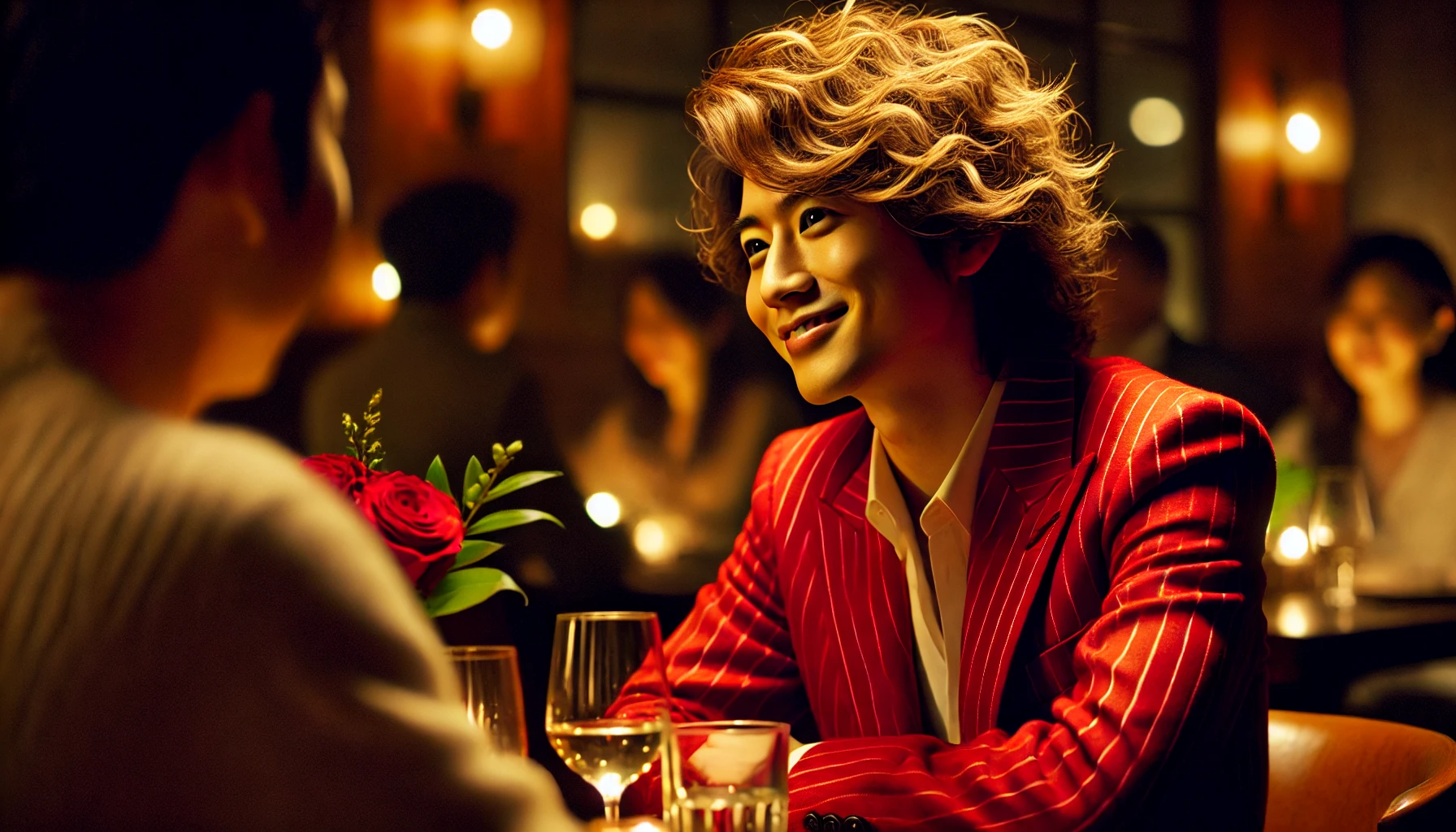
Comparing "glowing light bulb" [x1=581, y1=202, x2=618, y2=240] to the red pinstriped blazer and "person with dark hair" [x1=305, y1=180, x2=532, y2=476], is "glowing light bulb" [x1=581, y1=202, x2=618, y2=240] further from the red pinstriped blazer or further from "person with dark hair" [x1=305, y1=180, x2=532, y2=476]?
the red pinstriped blazer

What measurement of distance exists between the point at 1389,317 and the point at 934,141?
2.40 meters

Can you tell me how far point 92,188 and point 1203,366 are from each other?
9.84 ft

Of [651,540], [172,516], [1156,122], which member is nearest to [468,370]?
[651,540]

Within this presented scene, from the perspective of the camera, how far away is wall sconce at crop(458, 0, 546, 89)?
1.84 m

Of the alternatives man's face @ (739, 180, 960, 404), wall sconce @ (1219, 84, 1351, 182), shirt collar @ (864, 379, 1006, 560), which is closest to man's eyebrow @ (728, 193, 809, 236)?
man's face @ (739, 180, 960, 404)

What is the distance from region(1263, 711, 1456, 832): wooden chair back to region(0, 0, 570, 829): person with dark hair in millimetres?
1112

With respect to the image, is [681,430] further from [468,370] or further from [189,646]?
[189,646]

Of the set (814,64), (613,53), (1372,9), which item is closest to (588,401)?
(613,53)

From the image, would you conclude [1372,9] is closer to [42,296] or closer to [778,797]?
[778,797]

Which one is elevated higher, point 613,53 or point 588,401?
point 613,53

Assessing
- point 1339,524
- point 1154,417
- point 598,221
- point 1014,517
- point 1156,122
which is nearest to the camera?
point 1154,417

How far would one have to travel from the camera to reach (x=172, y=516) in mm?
544

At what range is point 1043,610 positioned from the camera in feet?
4.58

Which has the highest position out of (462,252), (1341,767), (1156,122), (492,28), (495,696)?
(1156,122)
